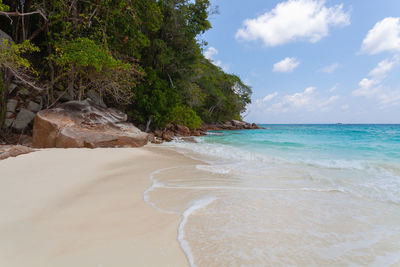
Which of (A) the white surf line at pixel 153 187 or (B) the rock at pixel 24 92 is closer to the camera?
(A) the white surf line at pixel 153 187

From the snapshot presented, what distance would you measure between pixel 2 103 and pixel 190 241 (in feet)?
26.5

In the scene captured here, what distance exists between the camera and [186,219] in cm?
162

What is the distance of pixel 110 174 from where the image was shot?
2830 mm

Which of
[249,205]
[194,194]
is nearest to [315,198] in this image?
[249,205]

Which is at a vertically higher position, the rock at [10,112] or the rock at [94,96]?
the rock at [94,96]

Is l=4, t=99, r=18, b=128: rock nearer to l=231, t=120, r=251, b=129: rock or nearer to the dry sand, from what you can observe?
the dry sand

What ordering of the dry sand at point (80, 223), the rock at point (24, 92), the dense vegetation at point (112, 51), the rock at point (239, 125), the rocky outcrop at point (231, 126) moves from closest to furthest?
the dry sand at point (80, 223) < the dense vegetation at point (112, 51) < the rock at point (24, 92) < the rocky outcrop at point (231, 126) < the rock at point (239, 125)

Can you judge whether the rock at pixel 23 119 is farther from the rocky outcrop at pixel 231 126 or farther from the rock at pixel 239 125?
the rock at pixel 239 125

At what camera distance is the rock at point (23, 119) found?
6.73 meters

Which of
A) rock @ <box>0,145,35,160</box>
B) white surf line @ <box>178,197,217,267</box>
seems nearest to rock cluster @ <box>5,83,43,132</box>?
rock @ <box>0,145,35,160</box>

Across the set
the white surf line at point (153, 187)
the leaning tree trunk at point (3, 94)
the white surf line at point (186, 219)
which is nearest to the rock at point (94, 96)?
the leaning tree trunk at point (3, 94)

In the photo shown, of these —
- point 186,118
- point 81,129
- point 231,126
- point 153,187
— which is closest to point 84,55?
point 81,129

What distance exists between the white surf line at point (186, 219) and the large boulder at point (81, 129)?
4.45 m

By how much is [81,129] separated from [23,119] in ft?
10.3
